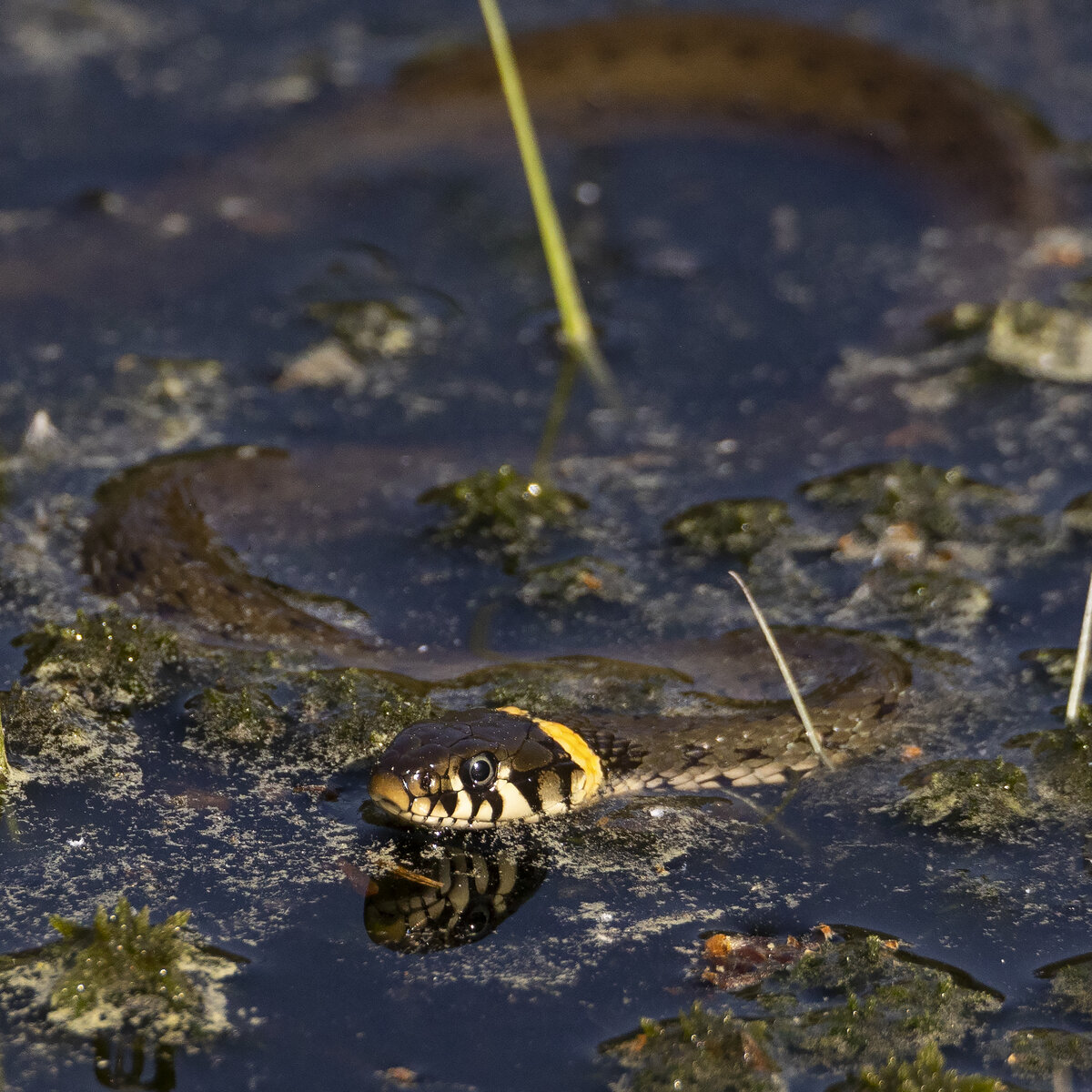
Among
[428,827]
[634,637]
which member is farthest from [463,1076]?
[634,637]

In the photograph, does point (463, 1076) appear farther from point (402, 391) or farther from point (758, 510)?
point (402, 391)

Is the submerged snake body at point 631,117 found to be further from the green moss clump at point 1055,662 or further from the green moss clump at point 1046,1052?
the green moss clump at point 1046,1052

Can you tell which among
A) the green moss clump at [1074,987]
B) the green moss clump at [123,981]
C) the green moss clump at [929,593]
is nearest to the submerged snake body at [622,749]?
the green moss clump at [929,593]

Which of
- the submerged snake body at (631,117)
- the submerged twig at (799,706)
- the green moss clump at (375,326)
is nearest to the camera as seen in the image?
the submerged twig at (799,706)

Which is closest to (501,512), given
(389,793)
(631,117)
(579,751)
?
(579,751)

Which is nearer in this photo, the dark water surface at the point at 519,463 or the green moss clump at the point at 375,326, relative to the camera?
the dark water surface at the point at 519,463
